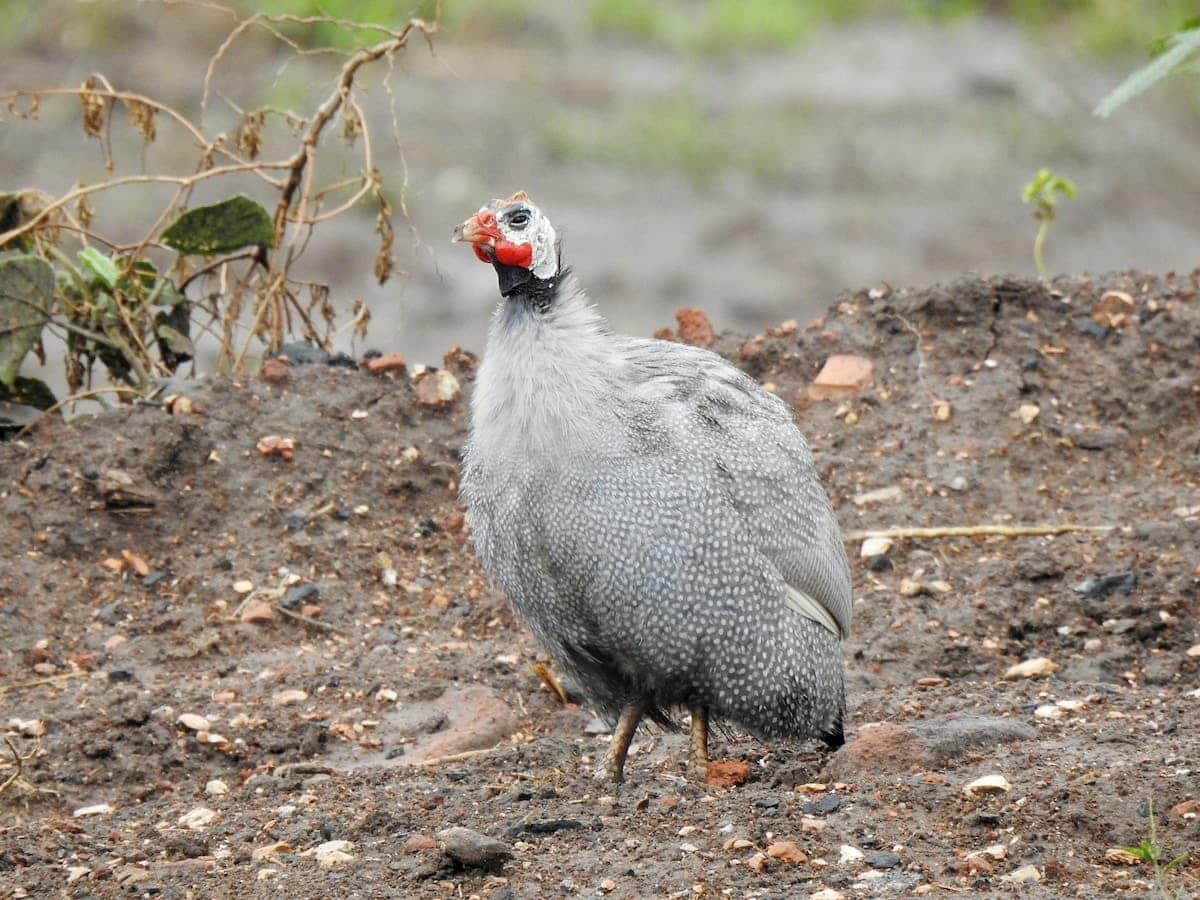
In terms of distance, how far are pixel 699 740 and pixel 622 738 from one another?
0.20 metres

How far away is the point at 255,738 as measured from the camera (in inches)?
193

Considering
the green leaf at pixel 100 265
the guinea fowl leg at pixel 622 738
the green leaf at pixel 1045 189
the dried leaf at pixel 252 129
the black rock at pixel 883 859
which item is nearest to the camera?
the black rock at pixel 883 859

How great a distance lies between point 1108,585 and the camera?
5.35m

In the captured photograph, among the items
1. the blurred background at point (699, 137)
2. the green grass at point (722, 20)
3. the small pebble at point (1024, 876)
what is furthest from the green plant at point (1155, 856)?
the green grass at point (722, 20)

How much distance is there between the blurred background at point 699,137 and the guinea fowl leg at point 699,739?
16.9 feet

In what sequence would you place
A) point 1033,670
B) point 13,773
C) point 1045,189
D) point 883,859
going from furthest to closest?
point 1045,189, point 1033,670, point 13,773, point 883,859

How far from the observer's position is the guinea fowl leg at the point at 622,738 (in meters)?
4.48

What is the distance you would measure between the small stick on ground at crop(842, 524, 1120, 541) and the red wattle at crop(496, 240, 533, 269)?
1.75 metres

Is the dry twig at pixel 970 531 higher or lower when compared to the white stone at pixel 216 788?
higher

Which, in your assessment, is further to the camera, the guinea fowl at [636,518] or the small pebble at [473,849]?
the guinea fowl at [636,518]

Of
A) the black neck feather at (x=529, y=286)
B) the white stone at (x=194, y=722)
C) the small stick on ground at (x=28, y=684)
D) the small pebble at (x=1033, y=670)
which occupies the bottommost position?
the small pebble at (x=1033, y=670)

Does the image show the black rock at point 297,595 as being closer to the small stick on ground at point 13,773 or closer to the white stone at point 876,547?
the small stick on ground at point 13,773

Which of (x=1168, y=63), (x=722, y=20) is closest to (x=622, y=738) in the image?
(x=1168, y=63)

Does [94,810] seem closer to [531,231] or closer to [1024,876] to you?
[531,231]
